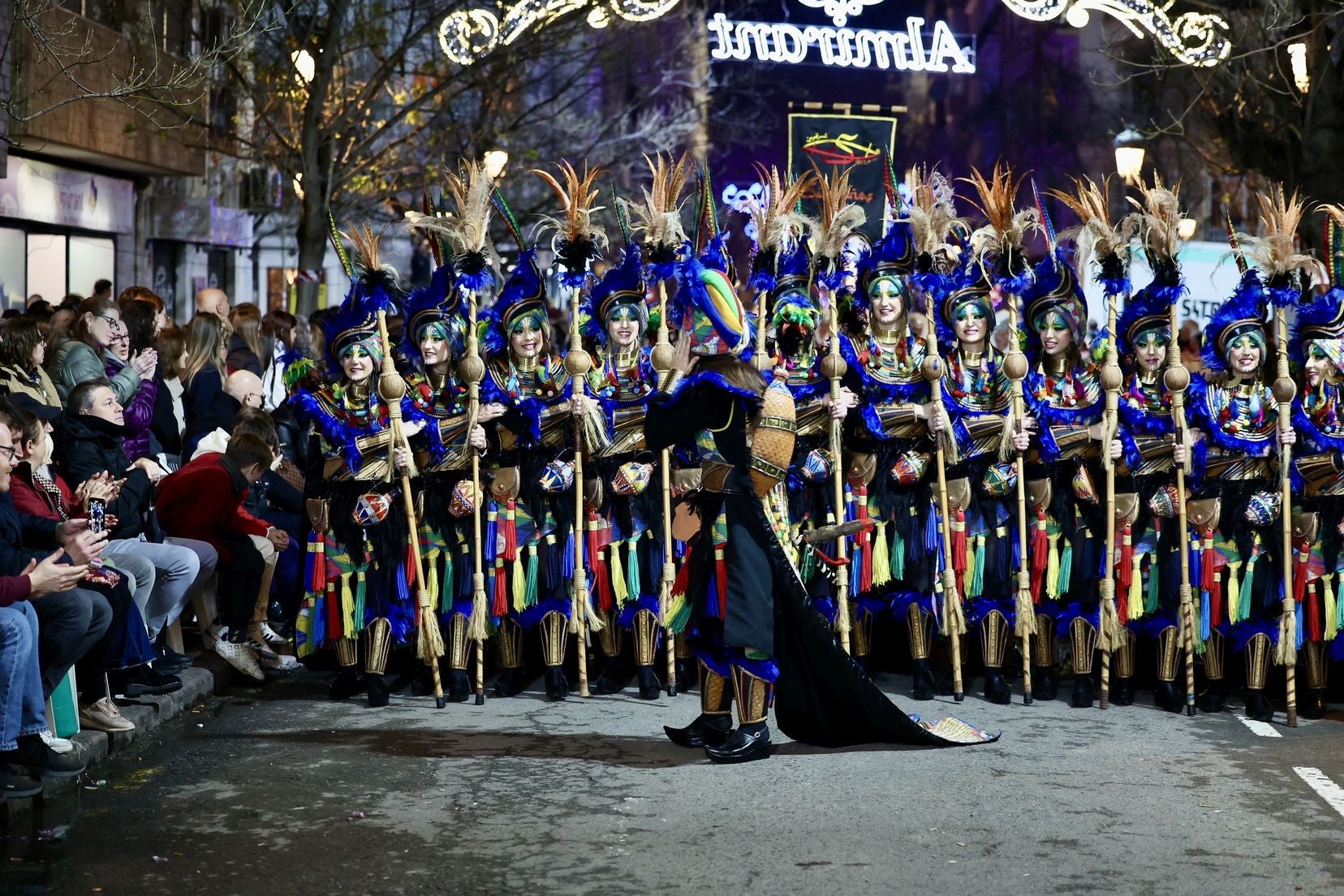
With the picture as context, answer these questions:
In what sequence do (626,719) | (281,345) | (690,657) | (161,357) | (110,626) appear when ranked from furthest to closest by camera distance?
(281,345), (161,357), (690,657), (626,719), (110,626)

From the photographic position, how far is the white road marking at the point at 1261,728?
8660 millimetres

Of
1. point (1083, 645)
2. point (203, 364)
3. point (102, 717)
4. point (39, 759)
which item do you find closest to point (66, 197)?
point (203, 364)

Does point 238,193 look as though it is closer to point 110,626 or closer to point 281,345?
point 281,345

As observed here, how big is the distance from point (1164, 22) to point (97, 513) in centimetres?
1061

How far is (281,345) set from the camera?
13.0 metres

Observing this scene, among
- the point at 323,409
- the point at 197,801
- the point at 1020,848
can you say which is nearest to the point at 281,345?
the point at 323,409

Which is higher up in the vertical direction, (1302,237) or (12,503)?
(1302,237)

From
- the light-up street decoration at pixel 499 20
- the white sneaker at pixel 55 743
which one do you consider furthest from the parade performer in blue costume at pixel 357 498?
the light-up street decoration at pixel 499 20

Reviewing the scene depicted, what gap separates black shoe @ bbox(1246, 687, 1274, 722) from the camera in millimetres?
9102

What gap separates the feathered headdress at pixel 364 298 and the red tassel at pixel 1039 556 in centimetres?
348

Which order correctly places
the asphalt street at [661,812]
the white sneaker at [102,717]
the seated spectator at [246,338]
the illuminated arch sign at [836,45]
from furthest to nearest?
the illuminated arch sign at [836,45] < the seated spectator at [246,338] < the white sneaker at [102,717] < the asphalt street at [661,812]

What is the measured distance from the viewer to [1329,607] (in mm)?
9125

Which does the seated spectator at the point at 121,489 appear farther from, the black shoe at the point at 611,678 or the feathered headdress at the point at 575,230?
the feathered headdress at the point at 575,230

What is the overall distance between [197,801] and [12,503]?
1443 millimetres
